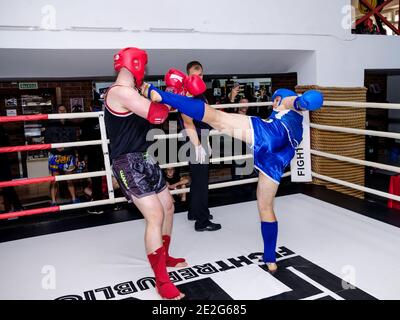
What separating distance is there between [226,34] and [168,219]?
196 centimetres

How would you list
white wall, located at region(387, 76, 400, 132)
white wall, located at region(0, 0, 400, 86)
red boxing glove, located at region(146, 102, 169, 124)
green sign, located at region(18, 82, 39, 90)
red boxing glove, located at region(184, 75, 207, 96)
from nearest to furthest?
red boxing glove, located at region(146, 102, 169, 124) → red boxing glove, located at region(184, 75, 207, 96) → white wall, located at region(0, 0, 400, 86) → green sign, located at region(18, 82, 39, 90) → white wall, located at region(387, 76, 400, 132)

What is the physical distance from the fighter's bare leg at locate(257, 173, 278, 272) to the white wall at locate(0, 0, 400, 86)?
1644 millimetres

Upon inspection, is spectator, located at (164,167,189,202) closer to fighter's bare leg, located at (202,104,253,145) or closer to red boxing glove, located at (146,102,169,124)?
fighter's bare leg, located at (202,104,253,145)

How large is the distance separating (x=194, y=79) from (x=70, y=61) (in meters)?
1.66

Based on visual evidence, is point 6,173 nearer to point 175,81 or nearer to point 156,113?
point 175,81

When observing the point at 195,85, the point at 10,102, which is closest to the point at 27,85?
the point at 10,102

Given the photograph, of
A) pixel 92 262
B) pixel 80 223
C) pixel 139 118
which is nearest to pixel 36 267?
pixel 92 262

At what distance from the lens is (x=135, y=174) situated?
1888mm

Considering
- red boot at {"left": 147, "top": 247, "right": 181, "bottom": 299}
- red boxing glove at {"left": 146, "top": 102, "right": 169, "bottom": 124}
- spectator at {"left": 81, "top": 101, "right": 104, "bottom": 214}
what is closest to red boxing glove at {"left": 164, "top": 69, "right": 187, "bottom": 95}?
red boxing glove at {"left": 146, "top": 102, "right": 169, "bottom": 124}

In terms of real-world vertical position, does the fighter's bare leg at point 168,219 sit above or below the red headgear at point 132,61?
below

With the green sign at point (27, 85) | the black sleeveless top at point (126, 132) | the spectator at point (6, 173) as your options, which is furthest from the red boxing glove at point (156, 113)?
the green sign at point (27, 85)

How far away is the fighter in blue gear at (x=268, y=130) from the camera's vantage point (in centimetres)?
182

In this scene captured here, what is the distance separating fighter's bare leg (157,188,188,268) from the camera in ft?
6.79

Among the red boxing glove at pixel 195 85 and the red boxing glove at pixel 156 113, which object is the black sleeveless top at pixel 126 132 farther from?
the red boxing glove at pixel 195 85
